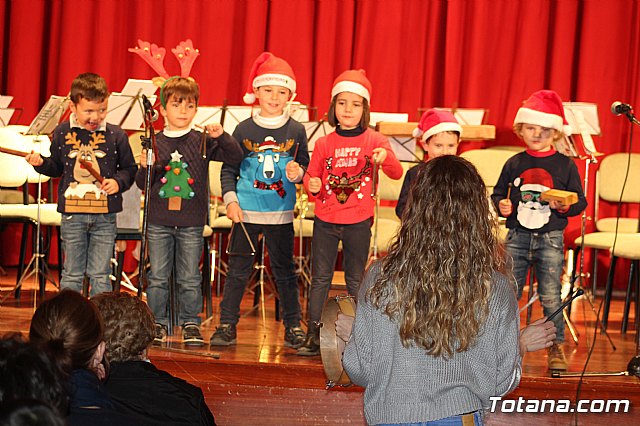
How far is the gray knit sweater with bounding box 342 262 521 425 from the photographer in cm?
231

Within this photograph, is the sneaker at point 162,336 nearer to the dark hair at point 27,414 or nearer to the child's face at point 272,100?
the child's face at point 272,100

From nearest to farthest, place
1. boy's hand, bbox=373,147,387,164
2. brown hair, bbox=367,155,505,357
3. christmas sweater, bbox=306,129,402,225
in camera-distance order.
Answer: brown hair, bbox=367,155,505,357 < boy's hand, bbox=373,147,387,164 < christmas sweater, bbox=306,129,402,225

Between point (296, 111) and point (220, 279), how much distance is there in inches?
63.5

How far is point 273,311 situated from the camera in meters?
5.95

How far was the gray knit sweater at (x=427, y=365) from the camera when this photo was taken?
7.57 ft

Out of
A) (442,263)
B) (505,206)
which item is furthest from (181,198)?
(442,263)

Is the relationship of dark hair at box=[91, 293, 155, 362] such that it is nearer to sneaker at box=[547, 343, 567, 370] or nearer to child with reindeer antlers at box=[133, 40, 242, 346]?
child with reindeer antlers at box=[133, 40, 242, 346]

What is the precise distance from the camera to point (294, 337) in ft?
15.4

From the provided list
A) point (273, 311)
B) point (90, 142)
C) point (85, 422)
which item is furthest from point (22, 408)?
point (273, 311)

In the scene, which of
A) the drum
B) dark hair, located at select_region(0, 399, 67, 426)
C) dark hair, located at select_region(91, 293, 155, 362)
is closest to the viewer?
dark hair, located at select_region(0, 399, 67, 426)

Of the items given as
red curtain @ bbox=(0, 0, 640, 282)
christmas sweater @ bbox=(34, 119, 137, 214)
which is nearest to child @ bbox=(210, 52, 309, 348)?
christmas sweater @ bbox=(34, 119, 137, 214)

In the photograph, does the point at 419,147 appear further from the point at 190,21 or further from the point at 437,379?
the point at 437,379

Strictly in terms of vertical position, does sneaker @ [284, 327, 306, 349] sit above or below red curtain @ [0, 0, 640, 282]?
below

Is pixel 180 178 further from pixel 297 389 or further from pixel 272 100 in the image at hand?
pixel 297 389
